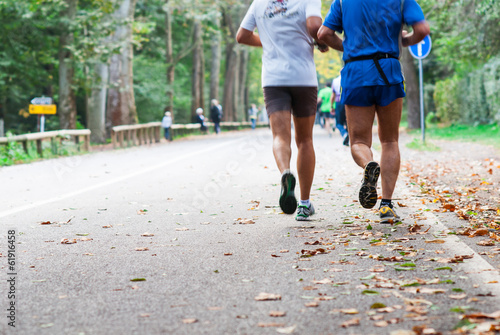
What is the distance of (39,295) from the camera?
13.4 feet

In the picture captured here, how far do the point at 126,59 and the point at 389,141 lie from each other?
2433 centimetres

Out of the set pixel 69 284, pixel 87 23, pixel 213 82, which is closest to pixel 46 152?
pixel 87 23

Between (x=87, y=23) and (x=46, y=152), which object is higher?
(x=87, y=23)

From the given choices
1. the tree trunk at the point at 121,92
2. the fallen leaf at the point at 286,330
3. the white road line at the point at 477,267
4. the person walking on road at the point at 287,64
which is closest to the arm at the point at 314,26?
the person walking on road at the point at 287,64

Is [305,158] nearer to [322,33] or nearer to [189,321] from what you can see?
[322,33]

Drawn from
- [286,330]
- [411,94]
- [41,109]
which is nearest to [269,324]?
[286,330]

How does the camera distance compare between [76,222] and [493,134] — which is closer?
[76,222]

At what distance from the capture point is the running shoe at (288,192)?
19.8 ft

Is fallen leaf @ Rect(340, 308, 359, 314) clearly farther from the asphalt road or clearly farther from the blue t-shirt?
the blue t-shirt

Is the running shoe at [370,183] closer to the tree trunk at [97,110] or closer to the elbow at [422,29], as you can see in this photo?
the elbow at [422,29]

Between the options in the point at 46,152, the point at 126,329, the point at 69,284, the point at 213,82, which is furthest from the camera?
the point at 213,82

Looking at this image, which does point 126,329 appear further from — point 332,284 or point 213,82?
point 213,82

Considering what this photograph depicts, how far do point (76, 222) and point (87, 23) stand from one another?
18773mm

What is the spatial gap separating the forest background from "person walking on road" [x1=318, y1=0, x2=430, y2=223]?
26.9 feet
